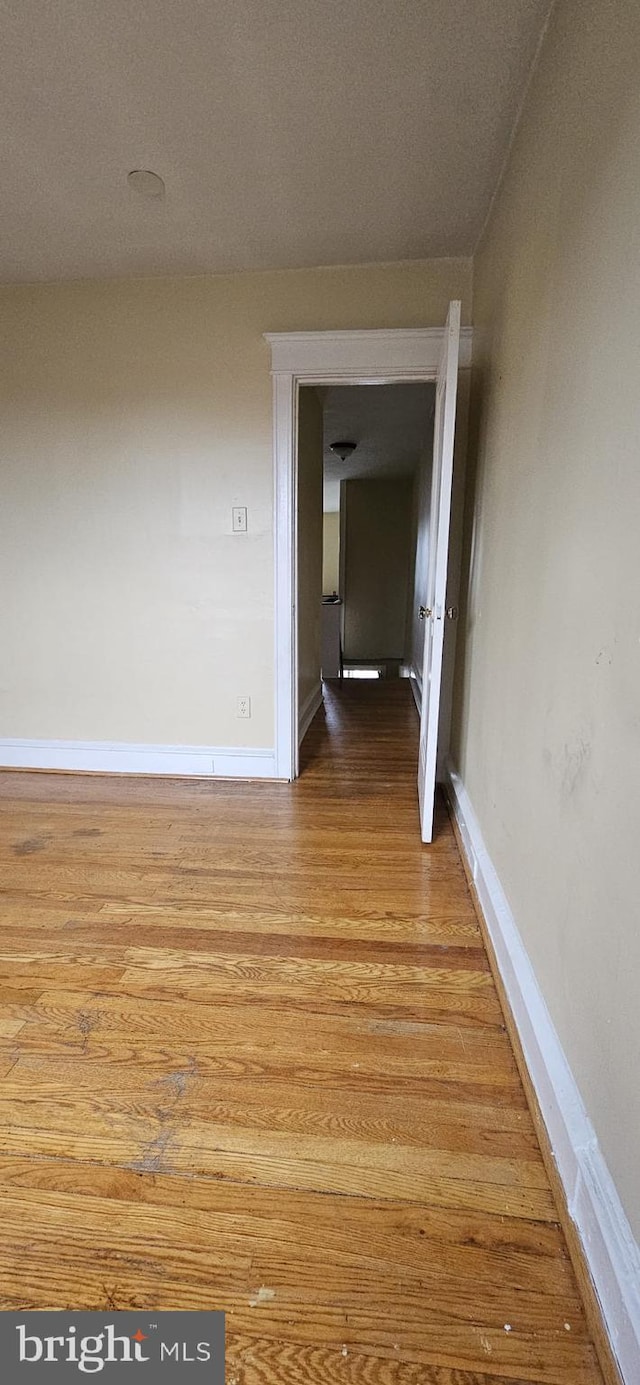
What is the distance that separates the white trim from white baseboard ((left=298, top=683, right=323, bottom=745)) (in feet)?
5.74

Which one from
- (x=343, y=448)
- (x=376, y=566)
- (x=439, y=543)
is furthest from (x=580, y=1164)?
(x=376, y=566)

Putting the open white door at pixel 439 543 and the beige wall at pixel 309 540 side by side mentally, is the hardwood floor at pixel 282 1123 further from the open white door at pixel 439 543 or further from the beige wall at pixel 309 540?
the beige wall at pixel 309 540

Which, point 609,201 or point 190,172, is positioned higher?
point 190,172

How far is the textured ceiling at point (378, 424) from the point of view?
12.0 feet

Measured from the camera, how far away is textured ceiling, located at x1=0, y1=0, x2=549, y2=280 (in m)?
1.34

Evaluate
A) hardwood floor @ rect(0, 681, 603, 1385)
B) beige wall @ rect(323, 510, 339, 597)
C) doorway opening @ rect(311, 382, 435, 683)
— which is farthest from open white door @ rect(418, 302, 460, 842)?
beige wall @ rect(323, 510, 339, 597)

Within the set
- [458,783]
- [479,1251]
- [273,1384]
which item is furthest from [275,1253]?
[458,783]

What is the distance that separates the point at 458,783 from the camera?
2.35 meters

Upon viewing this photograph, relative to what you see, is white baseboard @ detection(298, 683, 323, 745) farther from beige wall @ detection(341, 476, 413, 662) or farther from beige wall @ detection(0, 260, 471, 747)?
beige wall @ detection(341, 476, 413, 662)

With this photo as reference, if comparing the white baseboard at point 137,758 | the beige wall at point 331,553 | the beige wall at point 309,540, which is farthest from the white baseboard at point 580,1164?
the beige wall at point 331,553

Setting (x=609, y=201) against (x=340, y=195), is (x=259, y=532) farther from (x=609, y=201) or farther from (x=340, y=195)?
(x=609, y=201)

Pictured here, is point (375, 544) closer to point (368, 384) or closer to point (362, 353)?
point (368, 384)

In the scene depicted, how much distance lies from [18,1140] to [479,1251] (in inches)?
32.6

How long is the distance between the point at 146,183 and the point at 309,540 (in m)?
1.93
